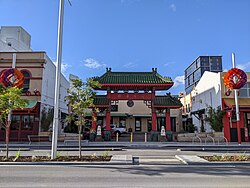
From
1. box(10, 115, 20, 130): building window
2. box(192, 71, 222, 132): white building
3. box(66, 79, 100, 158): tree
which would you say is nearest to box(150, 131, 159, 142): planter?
box(192, 71, 222, 132): white building

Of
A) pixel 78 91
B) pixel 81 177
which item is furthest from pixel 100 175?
pixel 78 91

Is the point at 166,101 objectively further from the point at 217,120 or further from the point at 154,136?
the point at 217,120

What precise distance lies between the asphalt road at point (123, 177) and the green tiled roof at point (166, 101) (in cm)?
1665

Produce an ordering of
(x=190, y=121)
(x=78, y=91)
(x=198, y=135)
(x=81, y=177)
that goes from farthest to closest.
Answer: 1. (x=190, y=121)
2. (x=198, y=135)
3. (x=78, y=91)
4. (x=81, y=177)

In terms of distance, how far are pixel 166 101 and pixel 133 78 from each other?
4.88 m

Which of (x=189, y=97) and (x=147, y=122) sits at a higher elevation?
(x=189, y=97)

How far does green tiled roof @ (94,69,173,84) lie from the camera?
25897mm

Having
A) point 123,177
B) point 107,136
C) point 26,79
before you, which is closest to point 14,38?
point 26,79

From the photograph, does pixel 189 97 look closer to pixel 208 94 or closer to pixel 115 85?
pixel 208 94

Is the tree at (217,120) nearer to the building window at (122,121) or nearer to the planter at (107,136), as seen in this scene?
the planter at (107,136)

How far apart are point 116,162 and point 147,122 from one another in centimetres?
3045

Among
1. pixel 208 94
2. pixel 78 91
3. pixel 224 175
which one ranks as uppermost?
pixel 208 94

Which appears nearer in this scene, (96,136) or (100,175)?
(100,175)

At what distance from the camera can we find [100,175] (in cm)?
862
